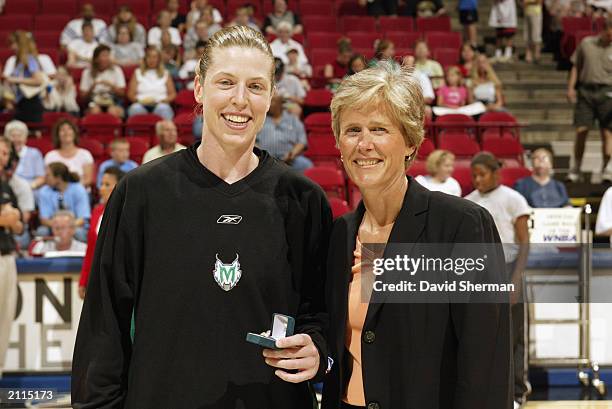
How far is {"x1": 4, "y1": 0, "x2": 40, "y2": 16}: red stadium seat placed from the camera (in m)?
12.0

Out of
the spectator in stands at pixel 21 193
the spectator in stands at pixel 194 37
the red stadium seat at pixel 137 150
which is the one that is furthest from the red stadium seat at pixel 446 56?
the spectator in stands at pixel 21 193

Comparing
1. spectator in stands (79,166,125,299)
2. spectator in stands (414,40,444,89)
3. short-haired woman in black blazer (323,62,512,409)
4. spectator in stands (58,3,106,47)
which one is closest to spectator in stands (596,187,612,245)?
spectator in stands (79,166,125,299)

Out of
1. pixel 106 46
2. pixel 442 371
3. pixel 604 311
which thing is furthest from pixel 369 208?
pixel 106 46

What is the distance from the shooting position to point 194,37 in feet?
35.3

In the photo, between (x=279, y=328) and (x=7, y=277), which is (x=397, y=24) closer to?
(x=7, y=277)

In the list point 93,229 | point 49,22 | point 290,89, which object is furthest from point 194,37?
point 93,229

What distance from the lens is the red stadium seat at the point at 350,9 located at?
1247 centimetres

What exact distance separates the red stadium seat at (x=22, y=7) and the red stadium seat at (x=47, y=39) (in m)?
0.75

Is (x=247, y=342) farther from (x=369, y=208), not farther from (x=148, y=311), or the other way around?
(x=369, y=208)

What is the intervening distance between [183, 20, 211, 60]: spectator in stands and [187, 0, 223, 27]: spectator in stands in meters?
0.23

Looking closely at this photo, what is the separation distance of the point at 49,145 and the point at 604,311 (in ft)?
20.7

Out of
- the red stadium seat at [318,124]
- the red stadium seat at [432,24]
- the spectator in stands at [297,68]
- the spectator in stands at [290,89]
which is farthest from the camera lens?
the red stadium seat at [432,24]

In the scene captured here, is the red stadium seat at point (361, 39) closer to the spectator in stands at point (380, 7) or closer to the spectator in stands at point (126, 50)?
the spectator in stands at point (380, 7)

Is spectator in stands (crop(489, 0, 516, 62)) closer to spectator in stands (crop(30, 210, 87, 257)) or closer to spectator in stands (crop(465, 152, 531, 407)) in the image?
spectator in stands (crop(465, 152, 531, 407))
